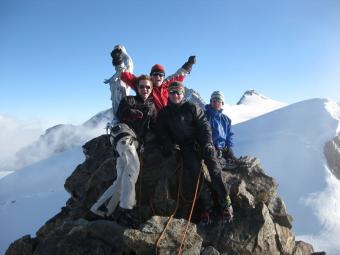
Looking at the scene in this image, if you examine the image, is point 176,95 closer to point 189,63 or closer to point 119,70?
point 119,70

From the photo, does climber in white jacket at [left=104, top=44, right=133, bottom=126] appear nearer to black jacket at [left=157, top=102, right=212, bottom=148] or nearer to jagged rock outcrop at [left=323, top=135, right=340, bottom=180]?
black jacket at [left=157, top=102, right=212, bottom=148]

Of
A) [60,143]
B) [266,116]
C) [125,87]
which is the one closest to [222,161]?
[125,87]

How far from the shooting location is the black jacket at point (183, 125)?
7250 mm

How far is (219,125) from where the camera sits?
28.8 ft

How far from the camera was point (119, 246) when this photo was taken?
6.40 meters

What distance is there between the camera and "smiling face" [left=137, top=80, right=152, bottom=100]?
303 inches

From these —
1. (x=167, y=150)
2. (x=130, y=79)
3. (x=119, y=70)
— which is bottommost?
(x=167, y=150)

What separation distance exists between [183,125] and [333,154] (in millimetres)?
22566

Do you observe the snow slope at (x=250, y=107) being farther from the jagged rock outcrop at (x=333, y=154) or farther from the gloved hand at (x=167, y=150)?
the gloved hand at (x=167, y=150)

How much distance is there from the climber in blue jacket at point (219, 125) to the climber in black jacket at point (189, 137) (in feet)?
4.58

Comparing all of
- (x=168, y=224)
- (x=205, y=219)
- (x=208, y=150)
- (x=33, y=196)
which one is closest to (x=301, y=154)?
(x=205, y=219)

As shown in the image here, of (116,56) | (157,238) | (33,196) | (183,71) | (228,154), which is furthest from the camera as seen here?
(33,196)

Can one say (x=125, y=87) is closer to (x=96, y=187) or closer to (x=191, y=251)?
(x=96, y=187)

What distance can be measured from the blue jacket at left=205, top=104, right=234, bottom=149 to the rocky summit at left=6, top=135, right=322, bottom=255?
1.74 ft
